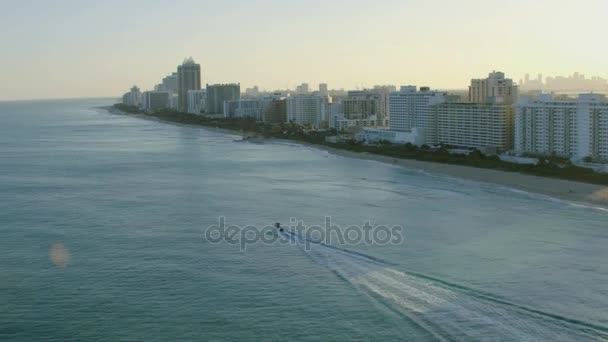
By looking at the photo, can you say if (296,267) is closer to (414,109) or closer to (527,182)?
(527,182)

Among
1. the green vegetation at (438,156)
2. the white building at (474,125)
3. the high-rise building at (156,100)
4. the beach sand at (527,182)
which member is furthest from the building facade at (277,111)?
the high-rise building at (156,100)

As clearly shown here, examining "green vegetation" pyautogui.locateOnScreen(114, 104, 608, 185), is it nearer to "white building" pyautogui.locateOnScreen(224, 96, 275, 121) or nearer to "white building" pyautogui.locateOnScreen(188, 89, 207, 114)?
"white building" pyautogui.locateOnScreen(224, 96, 275, 121)

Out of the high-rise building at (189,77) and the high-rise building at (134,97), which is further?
the high-rise building at (134,97)

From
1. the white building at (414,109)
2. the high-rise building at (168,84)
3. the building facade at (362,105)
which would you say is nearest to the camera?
the white building at (414,109)

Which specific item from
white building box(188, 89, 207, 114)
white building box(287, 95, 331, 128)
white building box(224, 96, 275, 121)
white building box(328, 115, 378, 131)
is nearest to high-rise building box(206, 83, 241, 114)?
white building box(188, 89, 207, 114)

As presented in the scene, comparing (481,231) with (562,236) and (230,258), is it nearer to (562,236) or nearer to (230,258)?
(562,236)

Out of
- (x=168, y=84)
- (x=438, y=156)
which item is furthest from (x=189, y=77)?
(x=438, y=156)

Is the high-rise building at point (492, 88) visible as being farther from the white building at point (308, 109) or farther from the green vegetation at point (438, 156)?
the white building at point (308, 109)

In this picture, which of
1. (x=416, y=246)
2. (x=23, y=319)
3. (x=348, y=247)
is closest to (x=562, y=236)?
(x=416, y=246)
